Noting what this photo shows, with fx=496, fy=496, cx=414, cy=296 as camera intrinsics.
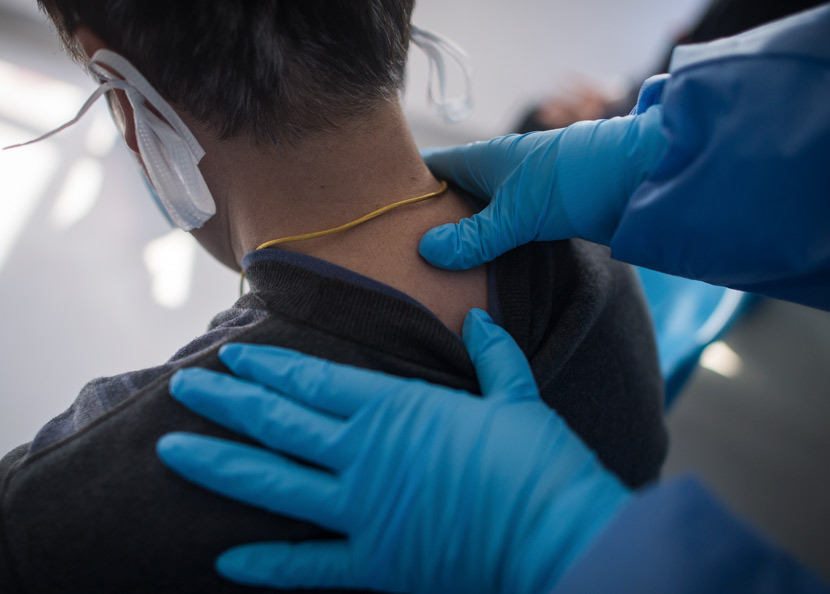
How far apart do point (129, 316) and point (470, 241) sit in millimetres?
1070

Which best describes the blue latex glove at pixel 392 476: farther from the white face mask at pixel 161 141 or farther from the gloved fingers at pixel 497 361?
the white face mask at pixel 161 141

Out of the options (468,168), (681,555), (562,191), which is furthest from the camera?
(468,168)

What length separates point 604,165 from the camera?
0.72 meters

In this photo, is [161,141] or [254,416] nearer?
[254,416]

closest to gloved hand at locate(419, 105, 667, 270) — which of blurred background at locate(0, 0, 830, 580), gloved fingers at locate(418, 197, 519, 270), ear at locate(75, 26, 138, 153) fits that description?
gloved fingers at locate(418, 197, 519, 270)

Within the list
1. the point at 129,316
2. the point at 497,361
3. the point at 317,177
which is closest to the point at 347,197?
the point at 317,177

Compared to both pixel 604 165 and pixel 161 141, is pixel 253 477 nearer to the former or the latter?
pixel 161 141

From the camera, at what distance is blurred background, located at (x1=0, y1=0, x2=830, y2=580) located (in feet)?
4.07

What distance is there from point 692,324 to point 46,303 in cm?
172

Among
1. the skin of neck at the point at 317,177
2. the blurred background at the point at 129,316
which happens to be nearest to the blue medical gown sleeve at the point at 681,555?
the skin of neck at the point at 317,177

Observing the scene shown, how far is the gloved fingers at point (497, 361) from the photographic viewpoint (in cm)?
61

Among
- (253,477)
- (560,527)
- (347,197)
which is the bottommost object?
(560,527)

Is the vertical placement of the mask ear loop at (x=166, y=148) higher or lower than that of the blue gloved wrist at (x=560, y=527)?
higher

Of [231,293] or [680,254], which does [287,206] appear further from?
[231,293]
